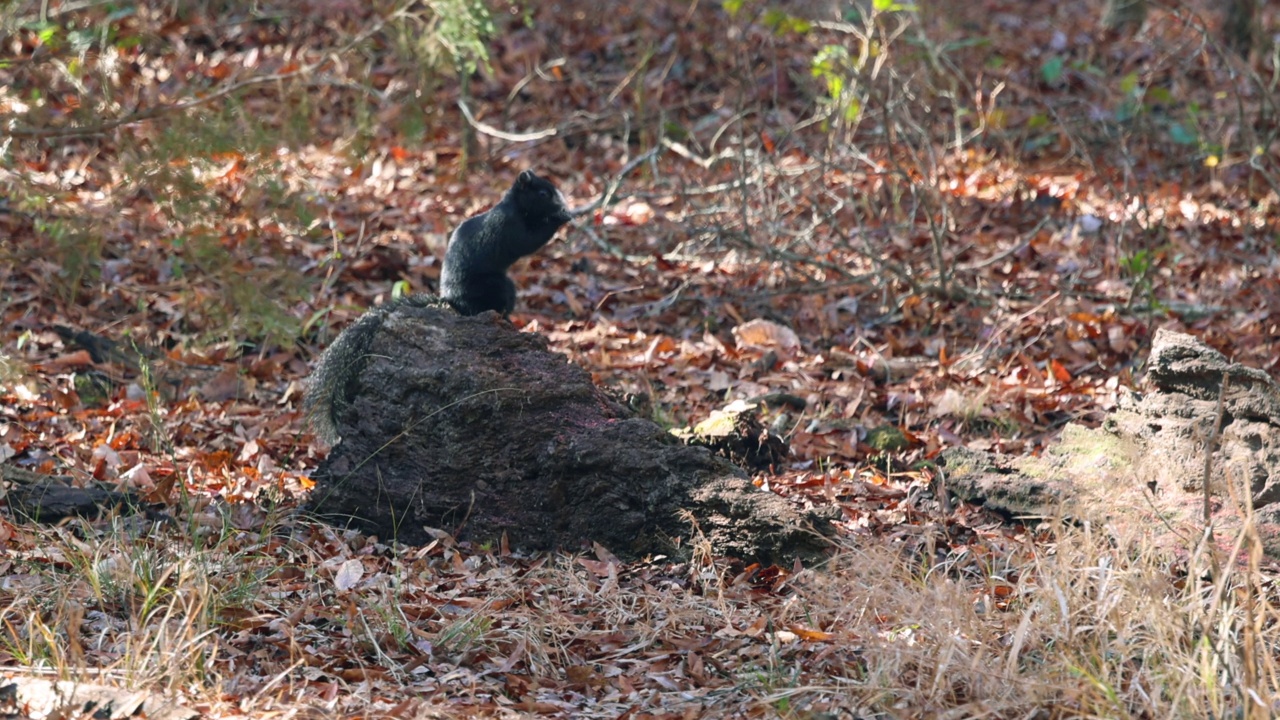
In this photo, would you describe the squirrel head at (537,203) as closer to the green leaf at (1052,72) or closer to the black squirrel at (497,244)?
the black squirrel at (497,244)

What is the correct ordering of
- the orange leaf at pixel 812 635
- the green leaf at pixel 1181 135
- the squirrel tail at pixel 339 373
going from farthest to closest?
the green leaf at pixel 1181 135 < the squirrel tail at pixel 339 373 < the orange leaf at pixel 812 635

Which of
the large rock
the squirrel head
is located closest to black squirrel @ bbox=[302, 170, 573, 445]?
the squirrel head

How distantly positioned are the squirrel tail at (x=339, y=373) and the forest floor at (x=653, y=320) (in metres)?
0.34

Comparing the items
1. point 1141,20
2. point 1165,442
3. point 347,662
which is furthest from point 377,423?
point 1141,20

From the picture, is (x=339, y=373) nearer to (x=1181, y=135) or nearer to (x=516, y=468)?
(x=516, y=468)

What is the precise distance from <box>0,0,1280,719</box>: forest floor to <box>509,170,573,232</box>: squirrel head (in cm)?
70

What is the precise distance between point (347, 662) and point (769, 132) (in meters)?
7.40

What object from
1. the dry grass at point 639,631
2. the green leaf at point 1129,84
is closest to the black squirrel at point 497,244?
the dry grass at point 639,631

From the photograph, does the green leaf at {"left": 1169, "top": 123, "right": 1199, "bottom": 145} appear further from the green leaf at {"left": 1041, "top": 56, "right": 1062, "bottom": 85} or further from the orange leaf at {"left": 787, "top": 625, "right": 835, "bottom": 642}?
the orange leaf at {"left": 787, "top": 625, "right": 835, "bottom": 642}

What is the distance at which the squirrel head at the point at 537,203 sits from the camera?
6.06 m

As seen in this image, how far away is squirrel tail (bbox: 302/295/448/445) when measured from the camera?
4.98 m

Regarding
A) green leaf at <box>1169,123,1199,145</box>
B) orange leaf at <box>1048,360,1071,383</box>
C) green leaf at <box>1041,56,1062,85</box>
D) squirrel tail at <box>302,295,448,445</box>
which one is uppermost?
squirrel tail at <box>302,295,448,445</box>

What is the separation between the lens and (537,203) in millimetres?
6078

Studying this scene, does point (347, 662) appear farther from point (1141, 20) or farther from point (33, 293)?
point (1141, 20)
